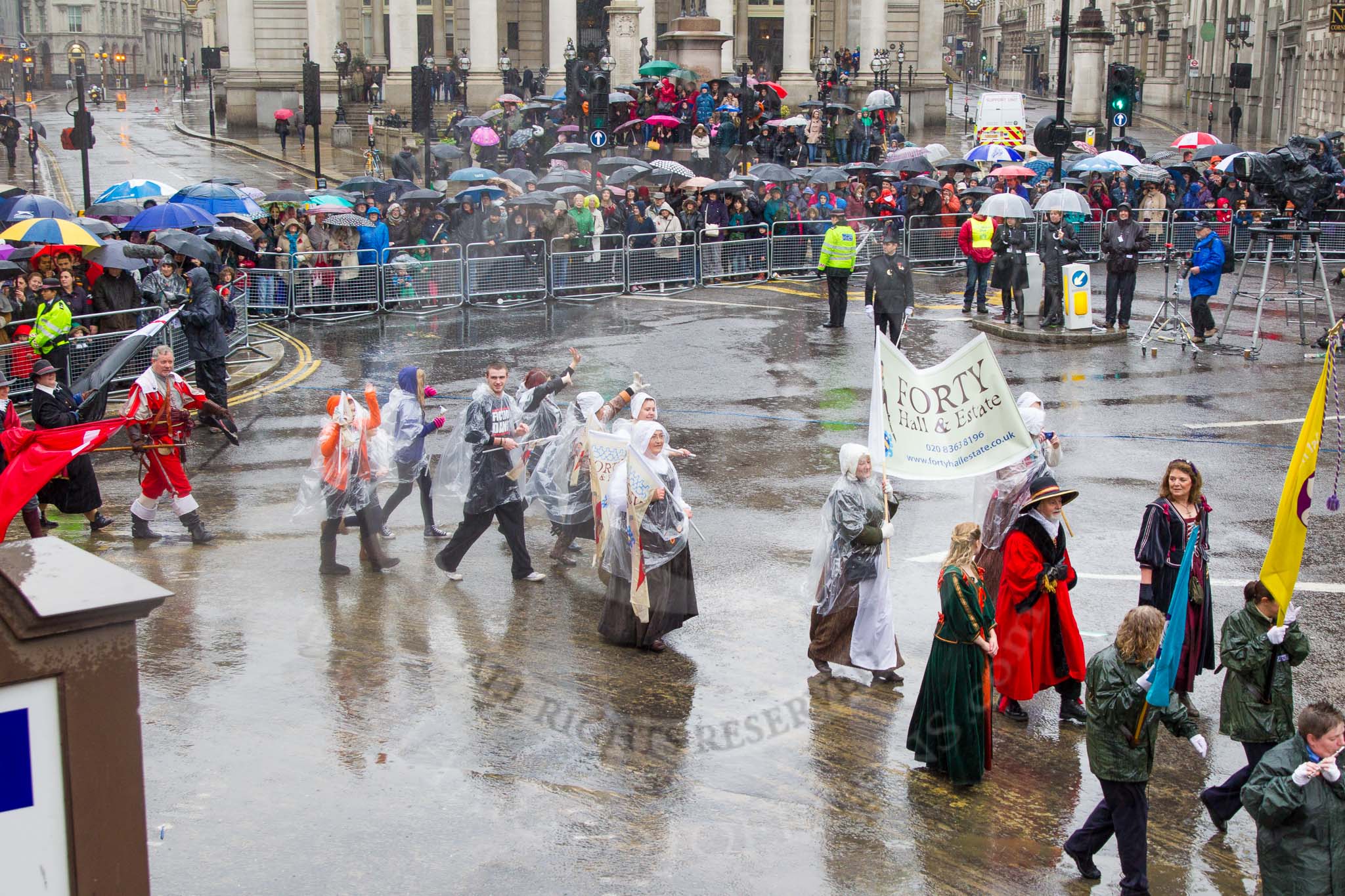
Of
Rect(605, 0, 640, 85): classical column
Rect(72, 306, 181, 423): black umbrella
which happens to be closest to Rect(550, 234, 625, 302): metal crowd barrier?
Rect(72, 306, 181, 423): black umbrella

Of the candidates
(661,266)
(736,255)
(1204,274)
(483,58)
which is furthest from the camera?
(483,58)

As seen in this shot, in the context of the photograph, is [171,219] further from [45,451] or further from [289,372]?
[45,451]

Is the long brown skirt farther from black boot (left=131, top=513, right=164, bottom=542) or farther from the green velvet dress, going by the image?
black boot (left=131, top=513, right=164, bottom=542)

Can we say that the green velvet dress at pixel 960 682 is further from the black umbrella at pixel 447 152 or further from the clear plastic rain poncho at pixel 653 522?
the black umbrella at pixel 447 152

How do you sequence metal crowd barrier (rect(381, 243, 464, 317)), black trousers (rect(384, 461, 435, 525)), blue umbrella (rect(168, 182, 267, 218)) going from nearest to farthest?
black trousers (rect(384, 461, 435, 525)) < metal crowd barrier (rect(381, 243, 464, 317)) < blue umbrella (rect(168, 182, 267, 218))

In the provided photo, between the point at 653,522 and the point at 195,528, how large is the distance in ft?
14.8

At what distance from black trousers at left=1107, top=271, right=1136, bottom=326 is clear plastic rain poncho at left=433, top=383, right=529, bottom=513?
12287 mm

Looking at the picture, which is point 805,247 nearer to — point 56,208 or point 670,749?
point 56,208

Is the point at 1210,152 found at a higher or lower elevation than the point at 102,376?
higher

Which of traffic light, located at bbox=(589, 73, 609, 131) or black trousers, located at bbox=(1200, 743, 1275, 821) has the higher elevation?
traffic light, located at bbox=(589, 73, 609, 131)

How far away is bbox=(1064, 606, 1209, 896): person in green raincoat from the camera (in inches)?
269

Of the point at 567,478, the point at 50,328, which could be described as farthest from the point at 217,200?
the point at 567,478

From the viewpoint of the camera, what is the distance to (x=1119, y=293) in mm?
21422

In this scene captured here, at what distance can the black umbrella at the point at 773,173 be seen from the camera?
1118 inches
